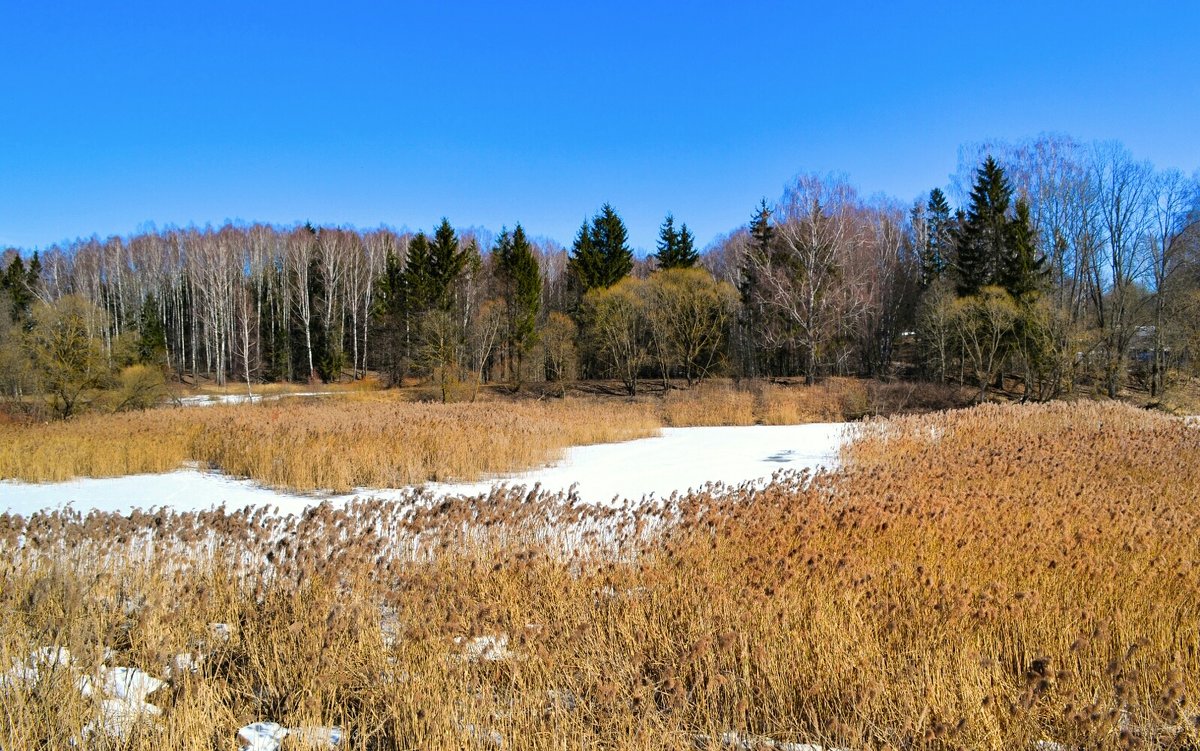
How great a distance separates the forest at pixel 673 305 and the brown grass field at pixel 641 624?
2073cm

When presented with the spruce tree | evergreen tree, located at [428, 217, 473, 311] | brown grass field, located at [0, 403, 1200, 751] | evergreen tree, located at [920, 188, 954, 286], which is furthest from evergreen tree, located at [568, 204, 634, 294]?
brown grass field, located at [0, 403, 1200, 751]

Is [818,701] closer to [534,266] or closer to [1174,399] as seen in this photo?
[1174,399]

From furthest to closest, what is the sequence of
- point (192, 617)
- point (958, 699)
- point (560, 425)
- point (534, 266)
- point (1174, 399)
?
point (534, 266) < point (1174, 399) < point (560, 425) < point (192, 617) < point (958, 699)

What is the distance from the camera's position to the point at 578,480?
33.0 ft

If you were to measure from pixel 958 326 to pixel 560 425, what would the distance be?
2386 cm

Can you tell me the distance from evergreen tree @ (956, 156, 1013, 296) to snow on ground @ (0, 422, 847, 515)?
82.7 feet

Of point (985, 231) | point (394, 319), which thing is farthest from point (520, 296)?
point (985, 231)

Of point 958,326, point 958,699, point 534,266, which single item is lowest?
point 958,699

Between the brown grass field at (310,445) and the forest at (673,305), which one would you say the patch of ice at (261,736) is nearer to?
the brown grass field at (310,445)

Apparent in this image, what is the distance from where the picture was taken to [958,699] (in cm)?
306

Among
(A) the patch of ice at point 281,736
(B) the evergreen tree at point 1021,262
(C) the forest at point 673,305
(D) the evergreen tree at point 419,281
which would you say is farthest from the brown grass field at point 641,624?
(D) the evergreen tree at point 419,281

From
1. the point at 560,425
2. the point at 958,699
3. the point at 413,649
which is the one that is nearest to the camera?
the point at 958,699

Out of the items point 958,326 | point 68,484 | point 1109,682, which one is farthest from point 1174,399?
point 68,484

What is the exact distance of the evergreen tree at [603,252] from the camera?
4491 cm
